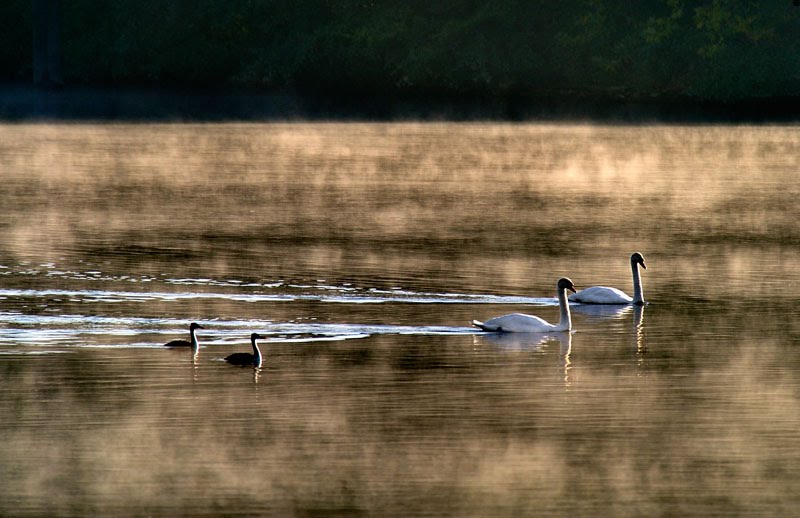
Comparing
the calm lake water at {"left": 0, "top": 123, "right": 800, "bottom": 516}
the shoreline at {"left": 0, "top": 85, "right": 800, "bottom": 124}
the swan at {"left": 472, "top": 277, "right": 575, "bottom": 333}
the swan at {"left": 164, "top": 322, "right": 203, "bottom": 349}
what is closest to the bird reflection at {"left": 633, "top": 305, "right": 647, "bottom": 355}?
the calm lake water at {"left": 0, "top": 123, "right": 800, "bottom": 516}

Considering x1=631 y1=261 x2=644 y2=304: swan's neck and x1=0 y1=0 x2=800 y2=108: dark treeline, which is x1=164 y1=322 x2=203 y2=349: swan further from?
x1=0 y1=0 x2=800 y2=108: dark treeline

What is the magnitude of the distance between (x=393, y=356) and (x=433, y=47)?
70932 millimetres

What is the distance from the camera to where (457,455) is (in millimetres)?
15234

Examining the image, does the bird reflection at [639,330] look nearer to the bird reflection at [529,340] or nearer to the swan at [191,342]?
the bird reflection at [529,340]

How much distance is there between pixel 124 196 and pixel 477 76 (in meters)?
48.0

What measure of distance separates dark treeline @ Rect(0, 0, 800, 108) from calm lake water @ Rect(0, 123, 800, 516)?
128 feet

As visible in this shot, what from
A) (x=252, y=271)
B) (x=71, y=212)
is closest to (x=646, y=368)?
(x=252, y=271)

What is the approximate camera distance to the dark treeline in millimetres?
82438

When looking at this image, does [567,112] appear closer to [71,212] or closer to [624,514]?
[71,212]

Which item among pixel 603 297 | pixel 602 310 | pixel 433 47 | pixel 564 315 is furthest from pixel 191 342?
pixel 433 47

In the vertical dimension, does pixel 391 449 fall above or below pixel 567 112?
below

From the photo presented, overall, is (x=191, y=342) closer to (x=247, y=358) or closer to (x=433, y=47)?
(x=247, y=358)

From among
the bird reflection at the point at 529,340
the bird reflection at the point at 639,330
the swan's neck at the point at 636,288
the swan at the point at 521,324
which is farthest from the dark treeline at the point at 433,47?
the bird reflection at the point at 529,340

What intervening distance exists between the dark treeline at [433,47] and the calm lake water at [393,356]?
3900 centimetres
